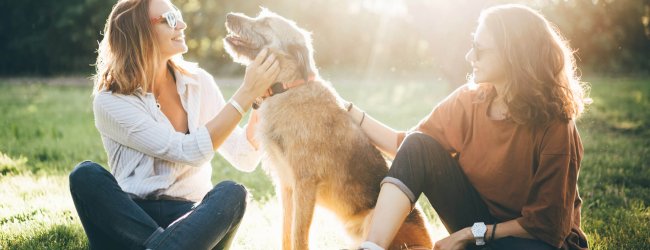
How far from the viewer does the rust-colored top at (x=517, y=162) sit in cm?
271

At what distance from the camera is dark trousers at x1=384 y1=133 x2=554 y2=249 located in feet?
9.66

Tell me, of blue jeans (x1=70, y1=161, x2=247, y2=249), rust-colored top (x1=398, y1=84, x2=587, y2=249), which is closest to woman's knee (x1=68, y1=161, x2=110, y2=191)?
blue jeans (x1=70, y1=161, x2=247, y2=249)

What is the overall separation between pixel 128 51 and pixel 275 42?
0.98m

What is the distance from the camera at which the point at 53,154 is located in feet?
21.4

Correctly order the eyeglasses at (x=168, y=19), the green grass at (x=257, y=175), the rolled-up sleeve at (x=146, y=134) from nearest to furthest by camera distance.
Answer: the rolled-up sleeve at (x=146, y=134) < the eyeglasses at (x=168, y=19) < the green grass at (x=257, y=175)

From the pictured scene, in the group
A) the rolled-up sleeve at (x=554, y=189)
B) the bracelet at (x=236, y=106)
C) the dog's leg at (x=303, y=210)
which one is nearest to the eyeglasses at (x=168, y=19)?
the bracelet at (x=236, y=106)

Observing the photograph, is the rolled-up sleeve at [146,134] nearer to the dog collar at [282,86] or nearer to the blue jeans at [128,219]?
the blue jeans at [128,219]

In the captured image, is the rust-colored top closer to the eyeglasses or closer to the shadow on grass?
the eyeglasses

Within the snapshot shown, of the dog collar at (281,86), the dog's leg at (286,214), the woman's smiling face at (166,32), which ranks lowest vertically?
the dog's leg at (286,214)

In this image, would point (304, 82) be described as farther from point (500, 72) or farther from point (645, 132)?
point (645, 132)

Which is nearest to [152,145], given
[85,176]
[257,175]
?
[85,176]

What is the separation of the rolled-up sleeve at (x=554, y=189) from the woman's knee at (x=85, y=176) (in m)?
2.19

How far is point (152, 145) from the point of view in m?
3.07

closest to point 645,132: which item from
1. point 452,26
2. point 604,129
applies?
point 604,129
